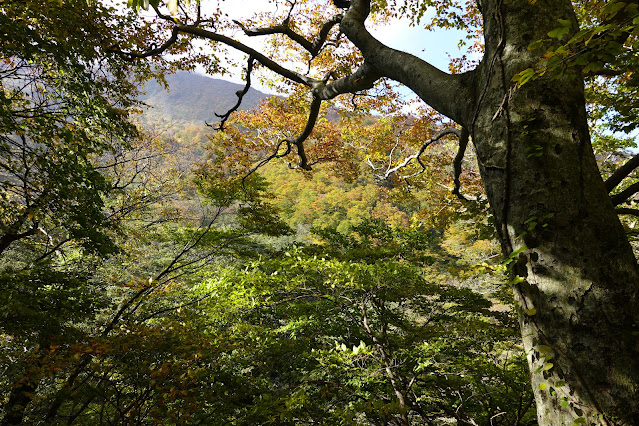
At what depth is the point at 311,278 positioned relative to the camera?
4012 millimetres

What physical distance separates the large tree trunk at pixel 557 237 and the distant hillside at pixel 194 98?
7896 cm

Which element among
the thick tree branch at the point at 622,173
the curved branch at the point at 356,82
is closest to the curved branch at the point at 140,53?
the curved branch at the point at 356,82

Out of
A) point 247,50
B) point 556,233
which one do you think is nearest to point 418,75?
point 556,233

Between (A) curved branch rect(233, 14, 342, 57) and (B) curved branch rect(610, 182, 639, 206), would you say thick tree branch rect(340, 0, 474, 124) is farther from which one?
(A) curved branch rect(233, 14, 342, 57)

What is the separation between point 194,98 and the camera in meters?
89.4

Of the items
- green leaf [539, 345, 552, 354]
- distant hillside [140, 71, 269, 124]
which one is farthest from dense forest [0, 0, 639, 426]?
distant hillside [140, 71, 269, 124]

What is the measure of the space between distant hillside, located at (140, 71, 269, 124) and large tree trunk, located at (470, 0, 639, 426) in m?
79.0

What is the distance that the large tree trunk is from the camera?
1.00 meters

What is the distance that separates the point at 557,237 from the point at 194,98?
10244 cm

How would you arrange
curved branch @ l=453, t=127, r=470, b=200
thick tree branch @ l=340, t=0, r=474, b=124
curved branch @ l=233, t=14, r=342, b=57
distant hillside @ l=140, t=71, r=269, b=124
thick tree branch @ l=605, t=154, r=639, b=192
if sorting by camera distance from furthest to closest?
distant hillside @ l=140, t=71, r=269, b=124
curved branch @ l=233, t=14, r=342, b=57
curved branch @ l=453, t=127, r=470, b=200
thick tree branch @ l=340, t=0, r=474, b=124
thick tree branch @ l=605, t=154, r=639, b=192

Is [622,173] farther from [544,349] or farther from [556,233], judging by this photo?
[544,349]

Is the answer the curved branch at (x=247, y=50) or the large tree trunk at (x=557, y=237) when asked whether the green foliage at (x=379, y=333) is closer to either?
the large tree trunk at (x=557, y=237)

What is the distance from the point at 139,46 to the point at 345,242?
4732 mm

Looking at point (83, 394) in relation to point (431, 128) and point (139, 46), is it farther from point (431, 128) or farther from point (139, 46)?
point (431, 128)
